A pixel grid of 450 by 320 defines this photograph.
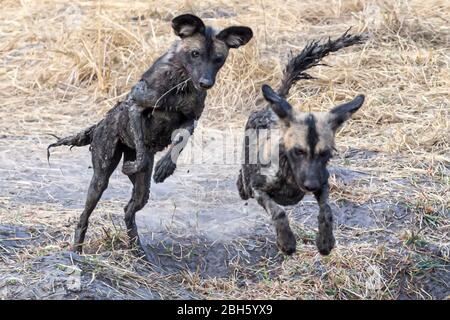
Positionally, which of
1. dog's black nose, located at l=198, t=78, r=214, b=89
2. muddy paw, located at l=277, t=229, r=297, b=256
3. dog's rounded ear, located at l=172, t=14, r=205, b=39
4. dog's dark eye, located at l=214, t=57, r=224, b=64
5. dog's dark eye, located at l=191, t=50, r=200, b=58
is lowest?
muddy paw, located at l=277, t=229, r=297, b=256

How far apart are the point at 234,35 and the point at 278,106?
0.78 meters

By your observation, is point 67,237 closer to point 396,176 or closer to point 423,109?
point 396,176

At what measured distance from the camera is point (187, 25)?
6348 mm

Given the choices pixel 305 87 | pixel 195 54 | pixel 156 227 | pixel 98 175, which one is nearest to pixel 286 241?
pixel 195 54

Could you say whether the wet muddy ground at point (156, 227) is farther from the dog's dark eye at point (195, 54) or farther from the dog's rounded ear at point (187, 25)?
the dog's rounded ear at point (187, 25)

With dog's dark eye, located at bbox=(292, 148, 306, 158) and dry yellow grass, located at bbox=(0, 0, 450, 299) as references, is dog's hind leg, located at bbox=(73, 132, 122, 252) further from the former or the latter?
dog's dark eye, located at bbox=(292, 148, 306, 158)

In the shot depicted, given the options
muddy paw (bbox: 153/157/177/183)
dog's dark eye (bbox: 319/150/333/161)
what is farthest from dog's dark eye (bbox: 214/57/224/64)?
dog's dark eye (bbox: 319/150/333/161)

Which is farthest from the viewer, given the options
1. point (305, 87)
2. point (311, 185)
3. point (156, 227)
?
point (305, 87)

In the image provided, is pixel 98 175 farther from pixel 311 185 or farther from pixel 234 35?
pixel 311 185

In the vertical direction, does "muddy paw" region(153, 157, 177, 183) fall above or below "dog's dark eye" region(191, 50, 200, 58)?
below

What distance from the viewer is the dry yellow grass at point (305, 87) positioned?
704cm

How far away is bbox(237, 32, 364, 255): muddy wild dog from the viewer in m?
5.65

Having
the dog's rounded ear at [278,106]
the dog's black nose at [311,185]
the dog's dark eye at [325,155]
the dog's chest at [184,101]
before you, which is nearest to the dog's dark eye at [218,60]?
the dog's chest at [184,101]

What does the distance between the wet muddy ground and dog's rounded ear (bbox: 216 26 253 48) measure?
154 cm
